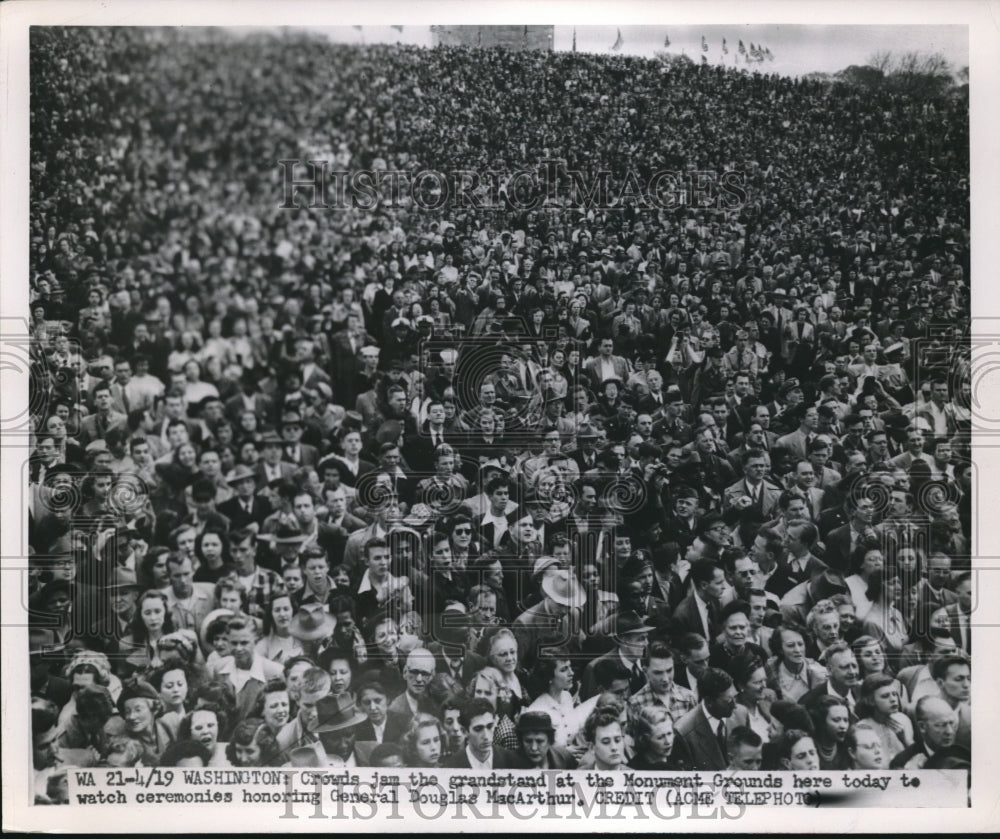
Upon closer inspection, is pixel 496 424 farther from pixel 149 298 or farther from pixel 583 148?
pixel 149 298

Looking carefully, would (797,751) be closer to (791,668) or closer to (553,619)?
(791,668)

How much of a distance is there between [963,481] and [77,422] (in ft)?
9.61

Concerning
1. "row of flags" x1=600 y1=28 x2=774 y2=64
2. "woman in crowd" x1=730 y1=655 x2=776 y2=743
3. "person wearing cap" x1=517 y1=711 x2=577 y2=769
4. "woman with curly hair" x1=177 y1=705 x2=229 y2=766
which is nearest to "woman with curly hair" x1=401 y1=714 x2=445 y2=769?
"person wearing cap" x1=517 y1=711 x2=577 y2=769

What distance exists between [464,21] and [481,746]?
2388 mm

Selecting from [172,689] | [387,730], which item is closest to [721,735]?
[387,730]

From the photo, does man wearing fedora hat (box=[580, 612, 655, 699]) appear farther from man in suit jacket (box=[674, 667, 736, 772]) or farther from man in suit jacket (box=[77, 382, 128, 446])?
man in suit jacket (box=[77, 382, 128, 446])

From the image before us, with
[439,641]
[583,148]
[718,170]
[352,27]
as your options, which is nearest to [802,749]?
[439,641]

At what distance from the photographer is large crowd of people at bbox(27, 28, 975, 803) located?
2686 mm

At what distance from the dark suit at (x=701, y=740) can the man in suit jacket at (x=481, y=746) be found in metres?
0.53

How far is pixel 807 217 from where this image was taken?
2.75 m

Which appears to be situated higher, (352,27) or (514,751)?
(352,27)

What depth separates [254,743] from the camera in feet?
8.86

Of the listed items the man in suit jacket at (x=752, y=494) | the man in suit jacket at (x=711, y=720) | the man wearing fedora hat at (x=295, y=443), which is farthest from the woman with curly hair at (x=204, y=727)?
the man in suit jacket at (x=752, y=494)

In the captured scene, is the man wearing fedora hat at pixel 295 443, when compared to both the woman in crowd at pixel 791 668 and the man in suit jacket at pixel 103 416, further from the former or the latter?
the woman in crowd at pixel 791 668
